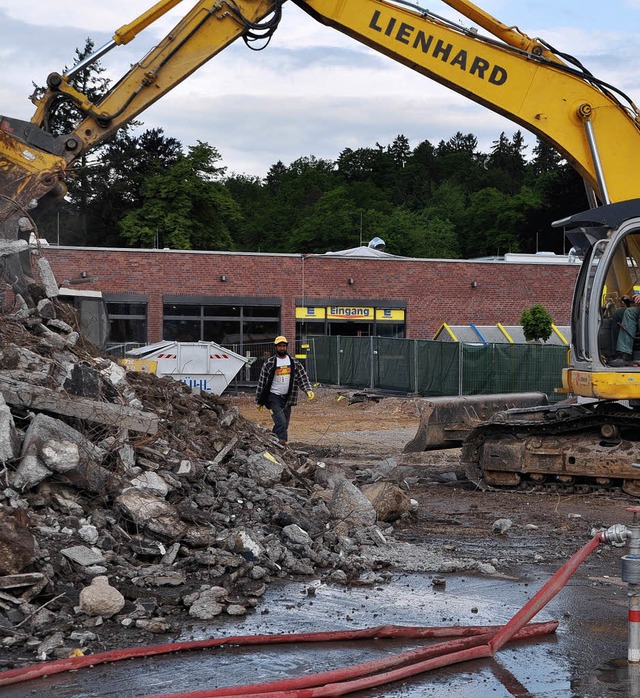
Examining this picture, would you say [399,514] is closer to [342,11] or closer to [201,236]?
[342,11]

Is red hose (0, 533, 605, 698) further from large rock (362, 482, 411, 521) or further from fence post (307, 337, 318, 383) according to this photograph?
fence post (307, 337, 318, 383)

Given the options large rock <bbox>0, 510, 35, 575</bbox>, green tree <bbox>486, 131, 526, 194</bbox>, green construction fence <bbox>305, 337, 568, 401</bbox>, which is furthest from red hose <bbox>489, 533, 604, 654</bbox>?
green tree <bbox>486, 131, 526, 194</bbox>

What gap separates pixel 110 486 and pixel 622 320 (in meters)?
6.51

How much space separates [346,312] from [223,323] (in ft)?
14.2

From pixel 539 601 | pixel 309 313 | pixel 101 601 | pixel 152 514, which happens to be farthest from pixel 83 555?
pixel 309 313

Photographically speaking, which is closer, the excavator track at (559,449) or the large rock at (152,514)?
the large rock at (152,514)

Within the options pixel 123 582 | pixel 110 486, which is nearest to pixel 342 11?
pixel 110 486

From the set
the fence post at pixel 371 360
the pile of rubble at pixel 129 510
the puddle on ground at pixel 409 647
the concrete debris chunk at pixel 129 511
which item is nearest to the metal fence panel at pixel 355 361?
the fence post at pixel 371 360

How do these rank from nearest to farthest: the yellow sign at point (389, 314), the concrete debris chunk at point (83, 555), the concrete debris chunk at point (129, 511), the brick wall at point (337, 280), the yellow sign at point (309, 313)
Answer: the concrete debris chunk at point (129, 511) < the concrete debris chunk at point (83, 555) < the brick wall at point (337, 280) < the yellow sign at point (309, 313) < the yellow sign at point (389, 314)

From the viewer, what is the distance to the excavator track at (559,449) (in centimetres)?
1298

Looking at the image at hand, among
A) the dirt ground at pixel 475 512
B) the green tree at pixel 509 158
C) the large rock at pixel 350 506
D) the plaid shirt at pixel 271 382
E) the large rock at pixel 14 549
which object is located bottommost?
the dirt ground at pixel 475 512

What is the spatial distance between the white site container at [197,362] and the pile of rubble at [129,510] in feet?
47.7

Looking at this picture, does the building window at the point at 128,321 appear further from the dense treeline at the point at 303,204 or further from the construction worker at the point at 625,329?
the construction worker at the point at 625,329

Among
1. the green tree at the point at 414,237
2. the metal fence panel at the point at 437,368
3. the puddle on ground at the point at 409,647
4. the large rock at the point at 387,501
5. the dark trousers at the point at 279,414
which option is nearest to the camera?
the puddle on ground at the point at 409,647
